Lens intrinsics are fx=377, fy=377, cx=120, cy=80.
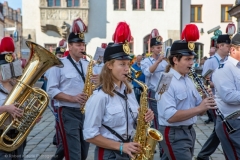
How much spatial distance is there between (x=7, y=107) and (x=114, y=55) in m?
1.39

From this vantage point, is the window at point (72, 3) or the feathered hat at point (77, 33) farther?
the window at point (72, 3)

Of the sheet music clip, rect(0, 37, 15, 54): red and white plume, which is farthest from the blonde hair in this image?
rect(0, 37, 15, 54): red and white plume

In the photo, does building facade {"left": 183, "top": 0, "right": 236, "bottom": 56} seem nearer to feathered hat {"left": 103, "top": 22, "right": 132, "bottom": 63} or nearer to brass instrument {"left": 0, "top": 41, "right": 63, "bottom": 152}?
brass instrument {"left": 0, "top": 41, "right": 63, "bottom": 152}

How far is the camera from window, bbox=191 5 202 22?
29.8 metres

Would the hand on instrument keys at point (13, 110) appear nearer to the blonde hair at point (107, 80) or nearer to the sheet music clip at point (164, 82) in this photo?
the blonde hair at point (107, 80)

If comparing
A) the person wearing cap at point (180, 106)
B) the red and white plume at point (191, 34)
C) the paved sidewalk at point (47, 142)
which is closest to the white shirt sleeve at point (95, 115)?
the person wearing cap at point (180, 106)

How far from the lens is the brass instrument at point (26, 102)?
163 inches

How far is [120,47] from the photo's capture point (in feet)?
11.4

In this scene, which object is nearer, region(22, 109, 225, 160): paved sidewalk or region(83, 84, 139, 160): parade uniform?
region(83, 84, 139, 160): parade uniform

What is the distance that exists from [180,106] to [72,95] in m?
1.86

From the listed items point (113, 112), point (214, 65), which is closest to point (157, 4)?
point (214, 65)

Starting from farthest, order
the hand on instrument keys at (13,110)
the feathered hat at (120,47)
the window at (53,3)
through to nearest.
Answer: the window at (53,3)
the hand on instrument keys at (13,110)
the feathered hat at (120,47)

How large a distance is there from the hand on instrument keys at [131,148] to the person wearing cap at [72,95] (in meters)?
2.09

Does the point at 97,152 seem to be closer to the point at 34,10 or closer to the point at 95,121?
the point at 95,121
